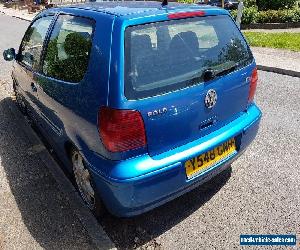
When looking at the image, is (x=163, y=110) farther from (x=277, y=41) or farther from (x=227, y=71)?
(x=277, y=41)

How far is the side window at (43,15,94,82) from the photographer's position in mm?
3020

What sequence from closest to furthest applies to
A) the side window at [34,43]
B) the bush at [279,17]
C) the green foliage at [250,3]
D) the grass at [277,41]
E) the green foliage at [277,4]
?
the side window at [34,43]
the grass at [277,41]
the bush at [279,17]
the green foliage at [277,4]
the green foliage at [250,3]

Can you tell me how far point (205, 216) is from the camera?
11.1 ft

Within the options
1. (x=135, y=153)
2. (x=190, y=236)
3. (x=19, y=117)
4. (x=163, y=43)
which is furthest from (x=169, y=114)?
(x=19, y=117)

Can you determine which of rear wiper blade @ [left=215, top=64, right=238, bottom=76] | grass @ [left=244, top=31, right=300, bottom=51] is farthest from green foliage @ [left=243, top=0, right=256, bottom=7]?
rear wiper blade @ [left=215, top=64, right=238, bottom=76]

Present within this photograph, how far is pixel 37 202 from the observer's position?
12.0ft

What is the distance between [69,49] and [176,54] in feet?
3.55

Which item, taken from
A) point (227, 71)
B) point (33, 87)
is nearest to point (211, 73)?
point (227, 71)

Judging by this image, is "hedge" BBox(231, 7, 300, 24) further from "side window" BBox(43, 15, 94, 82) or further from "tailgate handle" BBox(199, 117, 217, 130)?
"tailgate handle" BBox(199, 117, 217, 130)

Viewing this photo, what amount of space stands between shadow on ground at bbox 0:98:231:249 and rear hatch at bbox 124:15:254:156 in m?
0.89

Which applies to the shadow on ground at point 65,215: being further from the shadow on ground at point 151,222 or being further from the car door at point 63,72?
the car door at point 63,72

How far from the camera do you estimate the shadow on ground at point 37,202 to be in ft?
10.3

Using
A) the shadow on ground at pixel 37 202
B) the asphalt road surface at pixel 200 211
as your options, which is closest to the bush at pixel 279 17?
the asphalt road surface at pixel 200 211

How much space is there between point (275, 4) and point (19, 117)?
17.8m
